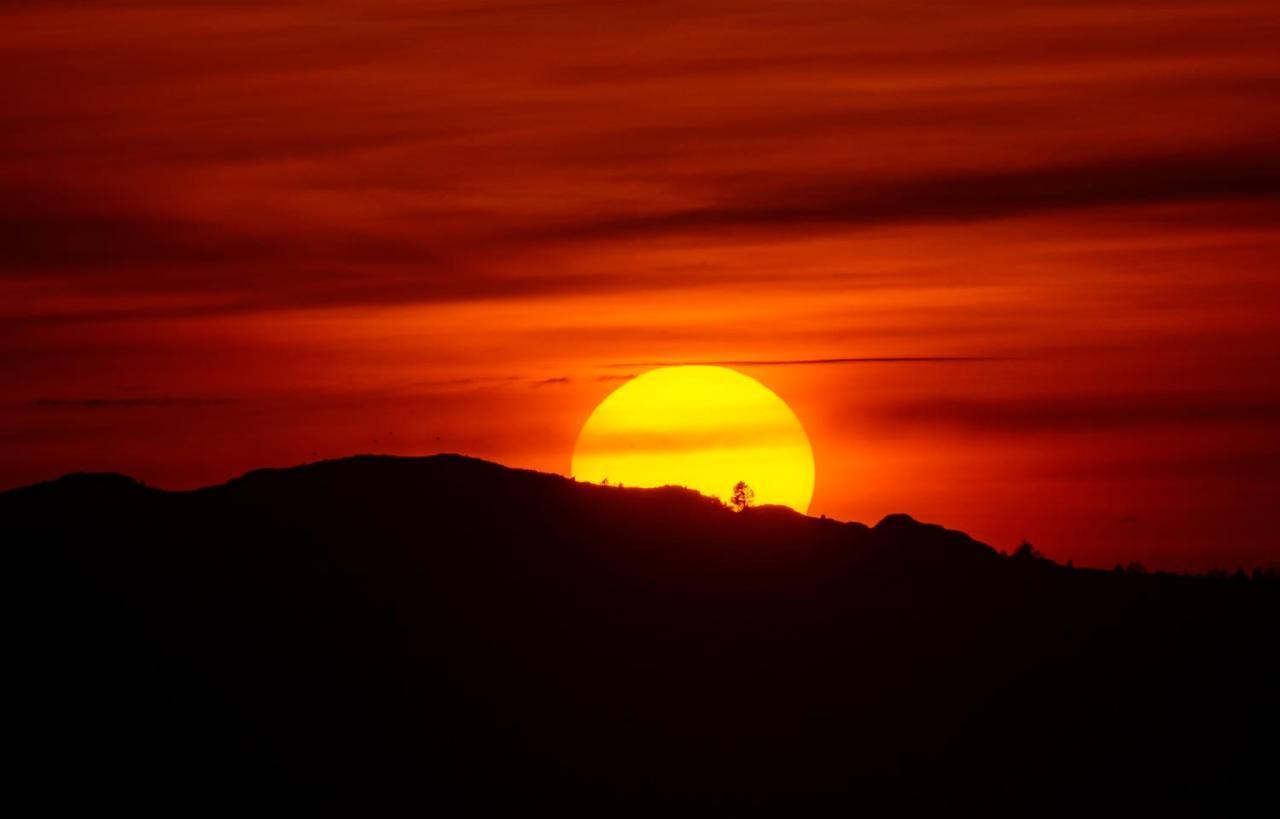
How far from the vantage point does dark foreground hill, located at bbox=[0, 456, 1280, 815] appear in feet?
211

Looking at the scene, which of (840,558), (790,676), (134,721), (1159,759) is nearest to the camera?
(134,721)

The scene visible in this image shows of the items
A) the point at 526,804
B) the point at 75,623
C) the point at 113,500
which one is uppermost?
the point at 113,500

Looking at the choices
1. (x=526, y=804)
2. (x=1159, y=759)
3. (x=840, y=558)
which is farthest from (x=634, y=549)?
(x=1159, y=759)

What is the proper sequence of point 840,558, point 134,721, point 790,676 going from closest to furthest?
point 134,721 < point 790,676 < point 840,558

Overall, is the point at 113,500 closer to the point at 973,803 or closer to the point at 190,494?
the point at 190,494

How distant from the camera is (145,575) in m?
68.1

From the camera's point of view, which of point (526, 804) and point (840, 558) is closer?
point (526, 804)

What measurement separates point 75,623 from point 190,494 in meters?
Answer: 8.52

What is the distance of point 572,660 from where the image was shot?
71.0 m

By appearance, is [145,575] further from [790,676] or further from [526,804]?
[790,676]

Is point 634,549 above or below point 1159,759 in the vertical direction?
above

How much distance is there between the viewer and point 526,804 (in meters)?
65.3

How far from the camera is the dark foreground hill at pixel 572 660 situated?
64.2 meters

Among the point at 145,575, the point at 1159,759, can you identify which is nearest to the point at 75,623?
the point at 145,575
